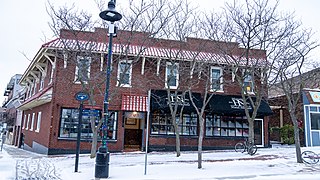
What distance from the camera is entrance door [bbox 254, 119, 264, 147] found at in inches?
837

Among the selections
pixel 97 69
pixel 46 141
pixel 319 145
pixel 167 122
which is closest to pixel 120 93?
pixel 97 69

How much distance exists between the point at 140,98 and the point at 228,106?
19.4 feet

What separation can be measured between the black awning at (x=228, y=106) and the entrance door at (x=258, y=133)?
1.77 metres

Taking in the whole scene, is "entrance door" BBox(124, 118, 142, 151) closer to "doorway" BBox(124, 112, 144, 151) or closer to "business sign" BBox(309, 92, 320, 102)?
"doorway" BBox(124, 112, 144, 151)

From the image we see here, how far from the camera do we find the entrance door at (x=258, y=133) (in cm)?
2127

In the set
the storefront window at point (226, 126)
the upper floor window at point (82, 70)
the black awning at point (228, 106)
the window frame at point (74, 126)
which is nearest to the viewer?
the upper floor window at point (82, 70)

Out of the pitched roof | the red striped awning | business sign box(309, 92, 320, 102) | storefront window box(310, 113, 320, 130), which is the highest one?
the pitched roof

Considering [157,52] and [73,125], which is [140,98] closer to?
[157,52]

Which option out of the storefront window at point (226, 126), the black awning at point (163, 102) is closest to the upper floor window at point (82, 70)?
the black awning at point (163, 102)

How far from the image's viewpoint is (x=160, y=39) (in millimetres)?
18062

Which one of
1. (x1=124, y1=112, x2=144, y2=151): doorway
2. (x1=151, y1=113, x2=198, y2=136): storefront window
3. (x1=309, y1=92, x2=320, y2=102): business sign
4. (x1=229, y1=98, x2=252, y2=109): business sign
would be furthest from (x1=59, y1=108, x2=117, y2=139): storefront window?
(x1=309, y1=92, x2=320, y2=102): business sign

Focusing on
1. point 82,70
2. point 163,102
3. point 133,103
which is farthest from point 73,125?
point 163,102

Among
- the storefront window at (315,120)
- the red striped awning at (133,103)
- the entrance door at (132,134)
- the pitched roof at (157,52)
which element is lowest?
the entrance door at (132,134)

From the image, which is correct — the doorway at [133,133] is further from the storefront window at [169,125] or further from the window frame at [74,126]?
the window frame at [74,126]
